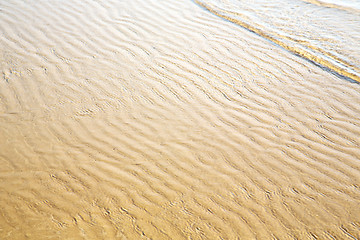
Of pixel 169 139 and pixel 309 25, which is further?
pixel 309 25

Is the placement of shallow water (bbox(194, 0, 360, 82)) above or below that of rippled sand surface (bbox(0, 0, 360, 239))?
above

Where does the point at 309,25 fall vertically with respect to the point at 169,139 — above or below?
above

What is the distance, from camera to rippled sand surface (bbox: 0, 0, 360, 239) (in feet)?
8.68

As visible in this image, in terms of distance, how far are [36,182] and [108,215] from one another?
2.58 feet

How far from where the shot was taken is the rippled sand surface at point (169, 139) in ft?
8.68

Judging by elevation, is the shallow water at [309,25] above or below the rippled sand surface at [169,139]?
above

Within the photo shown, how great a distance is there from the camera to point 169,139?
137 inches

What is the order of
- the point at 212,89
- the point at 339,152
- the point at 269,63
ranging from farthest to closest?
the point at 269,63 < the point at 212,89 < the point at 339,152

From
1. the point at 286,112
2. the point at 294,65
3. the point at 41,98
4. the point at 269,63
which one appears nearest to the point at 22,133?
the point at 41,98

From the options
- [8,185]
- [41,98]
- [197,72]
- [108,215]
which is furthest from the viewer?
[197,72]

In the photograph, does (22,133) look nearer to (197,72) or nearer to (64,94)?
(64,94)

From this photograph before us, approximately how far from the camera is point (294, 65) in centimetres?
515

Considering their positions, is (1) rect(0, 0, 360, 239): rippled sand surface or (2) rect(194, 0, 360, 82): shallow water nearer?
(1) rect(0, 0, 360, 239): rippled sand surface

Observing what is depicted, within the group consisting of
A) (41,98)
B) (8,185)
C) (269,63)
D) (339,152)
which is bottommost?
(8,185)
